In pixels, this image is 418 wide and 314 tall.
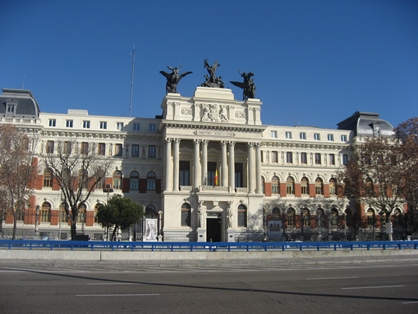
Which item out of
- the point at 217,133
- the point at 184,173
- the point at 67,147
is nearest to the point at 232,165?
the point at 217,133

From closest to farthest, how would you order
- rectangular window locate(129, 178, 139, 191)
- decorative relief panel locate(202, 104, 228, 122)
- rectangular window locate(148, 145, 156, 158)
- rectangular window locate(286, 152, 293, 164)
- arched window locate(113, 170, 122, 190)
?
decorative relief panel locate(202, 104, 228, 122)
arched window locate(113, 170, 122, 190)
rectangular window locate(129, 178, 139, 191)
rectangular window locate(148, 145, 156, 158)
rectangular window locate(286, 152, 293, 164)

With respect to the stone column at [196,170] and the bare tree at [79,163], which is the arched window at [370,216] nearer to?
the stone column at [196,170]

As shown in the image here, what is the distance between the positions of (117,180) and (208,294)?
46.3 m

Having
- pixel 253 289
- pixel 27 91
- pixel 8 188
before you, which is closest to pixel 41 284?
pixel 253 289

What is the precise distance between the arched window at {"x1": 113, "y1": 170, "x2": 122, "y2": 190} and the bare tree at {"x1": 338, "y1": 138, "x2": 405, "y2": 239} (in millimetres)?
31426

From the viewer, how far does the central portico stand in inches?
2103

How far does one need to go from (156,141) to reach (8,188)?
72.3 ft

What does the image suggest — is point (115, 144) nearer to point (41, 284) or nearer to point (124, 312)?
point (41, 284)

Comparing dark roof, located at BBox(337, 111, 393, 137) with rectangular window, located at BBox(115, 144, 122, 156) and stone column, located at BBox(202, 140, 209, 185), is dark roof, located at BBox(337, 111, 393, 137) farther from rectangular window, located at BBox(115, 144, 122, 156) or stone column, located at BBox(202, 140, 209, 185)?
rectangular window, located at BBox(115, 144, 122, 156)

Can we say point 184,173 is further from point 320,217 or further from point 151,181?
point 320,217

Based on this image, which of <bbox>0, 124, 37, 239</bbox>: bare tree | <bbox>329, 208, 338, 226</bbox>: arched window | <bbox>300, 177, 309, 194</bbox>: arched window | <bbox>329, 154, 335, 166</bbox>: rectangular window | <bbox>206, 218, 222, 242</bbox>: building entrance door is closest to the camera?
<bbox>0, 124, 37, 239</bbox>: bare tree

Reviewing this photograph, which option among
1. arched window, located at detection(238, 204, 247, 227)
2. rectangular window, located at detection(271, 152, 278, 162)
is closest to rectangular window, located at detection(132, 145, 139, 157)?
arched window, located at detection(238, 204, 247, 227)

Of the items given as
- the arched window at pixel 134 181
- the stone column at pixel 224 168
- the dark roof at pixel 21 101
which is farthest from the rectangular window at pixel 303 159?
the dark roof at pixel 21 101

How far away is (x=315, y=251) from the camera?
33.8m
